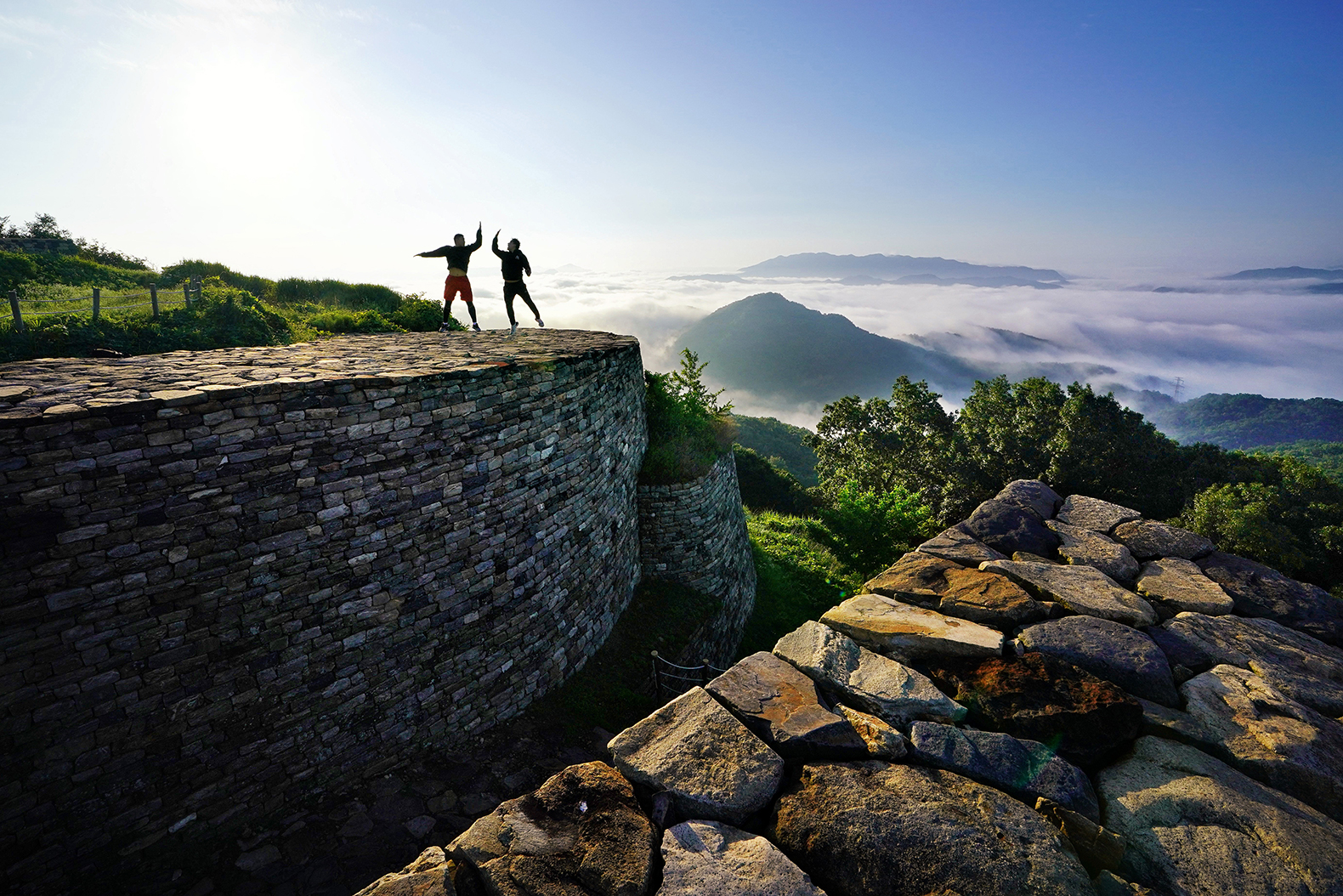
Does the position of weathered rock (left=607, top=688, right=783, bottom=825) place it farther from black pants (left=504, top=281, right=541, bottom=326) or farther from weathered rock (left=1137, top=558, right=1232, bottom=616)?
black pants (left=504, top=281, right=541, bottom=326)

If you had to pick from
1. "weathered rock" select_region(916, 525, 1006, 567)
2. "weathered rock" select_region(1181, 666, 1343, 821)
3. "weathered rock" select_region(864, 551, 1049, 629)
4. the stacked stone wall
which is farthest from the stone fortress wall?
"weathered rock" select_region(1181, 666, 1343, 821)

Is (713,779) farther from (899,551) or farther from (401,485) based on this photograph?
(899,551)

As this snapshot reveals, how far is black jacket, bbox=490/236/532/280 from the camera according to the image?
11.6 m

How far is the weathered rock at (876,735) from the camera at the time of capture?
105 inches

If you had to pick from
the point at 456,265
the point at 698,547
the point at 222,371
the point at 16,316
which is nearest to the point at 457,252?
the point at 456,265

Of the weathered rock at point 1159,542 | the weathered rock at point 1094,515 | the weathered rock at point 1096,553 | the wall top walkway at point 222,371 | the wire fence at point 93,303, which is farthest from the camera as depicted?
the wire fence at point 93,303

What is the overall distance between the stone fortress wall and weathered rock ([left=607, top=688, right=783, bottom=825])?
14.4 feet

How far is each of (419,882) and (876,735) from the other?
222 centimetres

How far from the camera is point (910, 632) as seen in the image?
11.2 ft

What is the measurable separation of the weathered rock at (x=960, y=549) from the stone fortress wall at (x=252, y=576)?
5055mm

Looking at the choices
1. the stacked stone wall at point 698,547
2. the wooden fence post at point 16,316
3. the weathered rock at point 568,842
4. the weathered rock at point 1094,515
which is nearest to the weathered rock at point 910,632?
the weathered rock at point 568,842

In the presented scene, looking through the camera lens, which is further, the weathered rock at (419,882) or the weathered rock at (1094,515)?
the weathered rock at (1094,515)

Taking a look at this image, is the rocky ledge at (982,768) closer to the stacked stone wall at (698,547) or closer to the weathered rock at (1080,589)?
the weathered rock at (1080,589)

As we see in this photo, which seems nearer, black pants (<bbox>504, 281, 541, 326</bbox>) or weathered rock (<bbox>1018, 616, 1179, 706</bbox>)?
weathered rock (<bbox>1018, 616, 1179, 706</bbox>)
